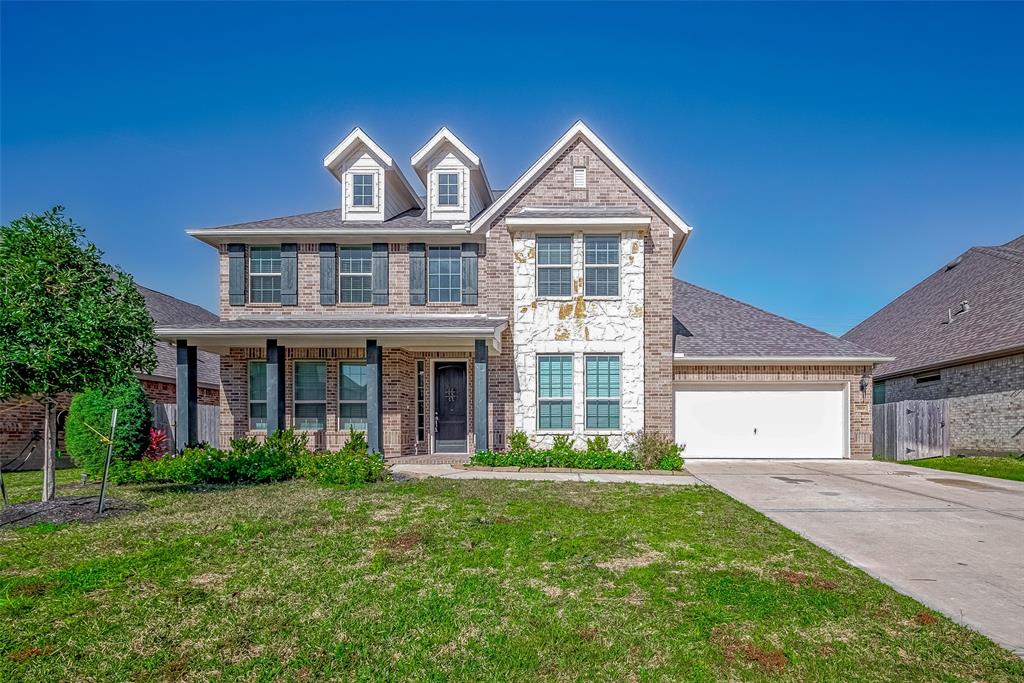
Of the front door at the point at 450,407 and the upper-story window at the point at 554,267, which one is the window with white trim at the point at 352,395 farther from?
the upper-story window at the point at 554,267

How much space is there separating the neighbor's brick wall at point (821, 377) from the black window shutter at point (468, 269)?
6.15m

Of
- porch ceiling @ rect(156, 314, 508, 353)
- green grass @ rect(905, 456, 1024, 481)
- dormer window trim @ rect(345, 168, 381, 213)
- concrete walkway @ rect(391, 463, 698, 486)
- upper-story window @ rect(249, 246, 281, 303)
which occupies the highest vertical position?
dormer window trim @ rect(345, 168, 381, 213)

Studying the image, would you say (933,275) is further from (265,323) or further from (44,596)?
(44,596)

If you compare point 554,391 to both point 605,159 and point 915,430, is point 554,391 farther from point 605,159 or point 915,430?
point 915,430

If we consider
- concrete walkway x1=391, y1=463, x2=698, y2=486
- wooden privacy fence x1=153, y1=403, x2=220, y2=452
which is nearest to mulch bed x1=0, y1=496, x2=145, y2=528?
concrete walkway x1=391, y1=463, x2=698, y2=486

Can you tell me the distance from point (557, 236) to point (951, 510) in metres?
9.75

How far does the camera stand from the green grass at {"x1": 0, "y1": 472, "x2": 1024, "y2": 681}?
12.4 ft

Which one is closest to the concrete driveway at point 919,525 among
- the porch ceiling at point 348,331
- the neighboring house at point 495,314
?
the neighboring house at point 495,314

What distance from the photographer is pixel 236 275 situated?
50.9ft

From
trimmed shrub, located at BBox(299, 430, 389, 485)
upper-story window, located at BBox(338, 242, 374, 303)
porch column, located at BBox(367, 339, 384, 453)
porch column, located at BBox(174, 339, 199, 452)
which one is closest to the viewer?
trimmed shrub, located at BBox(299, 430, 389, 485)

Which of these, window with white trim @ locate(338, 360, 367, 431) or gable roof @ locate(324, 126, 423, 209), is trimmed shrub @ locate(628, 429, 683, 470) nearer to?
window with white trim @ locate(338, 360, 367, 431)

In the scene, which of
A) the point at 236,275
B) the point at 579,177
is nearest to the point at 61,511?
the point at 236,275

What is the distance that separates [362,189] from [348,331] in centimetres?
511

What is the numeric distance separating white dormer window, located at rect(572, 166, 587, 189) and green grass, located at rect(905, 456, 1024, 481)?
11.7 metres
